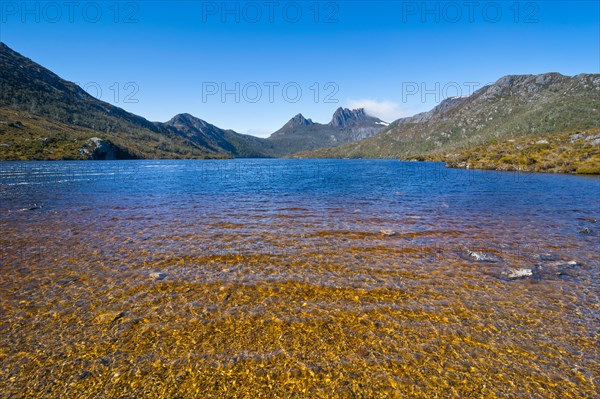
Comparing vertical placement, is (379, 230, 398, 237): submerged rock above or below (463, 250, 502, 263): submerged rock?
above

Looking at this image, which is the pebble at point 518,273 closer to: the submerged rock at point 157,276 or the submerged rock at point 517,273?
the submerged rock at point 517,273

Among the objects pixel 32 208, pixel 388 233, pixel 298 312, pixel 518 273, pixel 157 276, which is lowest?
pixel 298 312

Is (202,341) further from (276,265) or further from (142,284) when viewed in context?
(276,265)

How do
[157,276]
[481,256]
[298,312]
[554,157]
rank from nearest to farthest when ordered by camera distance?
1. [298,312]
2. [157,276]
3. [481,256]
4. [554,157]

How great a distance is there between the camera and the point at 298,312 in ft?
32.8

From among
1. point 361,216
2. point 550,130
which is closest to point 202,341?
point 361,216

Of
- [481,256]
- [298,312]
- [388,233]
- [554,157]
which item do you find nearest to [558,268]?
[481,256]

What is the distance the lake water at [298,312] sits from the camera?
22.7ft

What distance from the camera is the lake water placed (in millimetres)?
6926

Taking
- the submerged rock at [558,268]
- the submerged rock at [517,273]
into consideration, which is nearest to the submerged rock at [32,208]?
the submerged rock at [517,273]

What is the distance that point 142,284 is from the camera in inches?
469

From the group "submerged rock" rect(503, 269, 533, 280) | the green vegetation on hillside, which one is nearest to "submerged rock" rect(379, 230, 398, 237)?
"submerged rock" rect(503, 269, 533, 280)

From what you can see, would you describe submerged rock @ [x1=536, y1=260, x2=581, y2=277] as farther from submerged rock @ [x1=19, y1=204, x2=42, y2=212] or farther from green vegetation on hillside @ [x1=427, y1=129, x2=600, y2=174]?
green vegetation on hillside @ [x1=427, y1=129, x2=600, y2=174]

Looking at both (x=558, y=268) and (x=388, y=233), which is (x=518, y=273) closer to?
(x=558, y=268)
